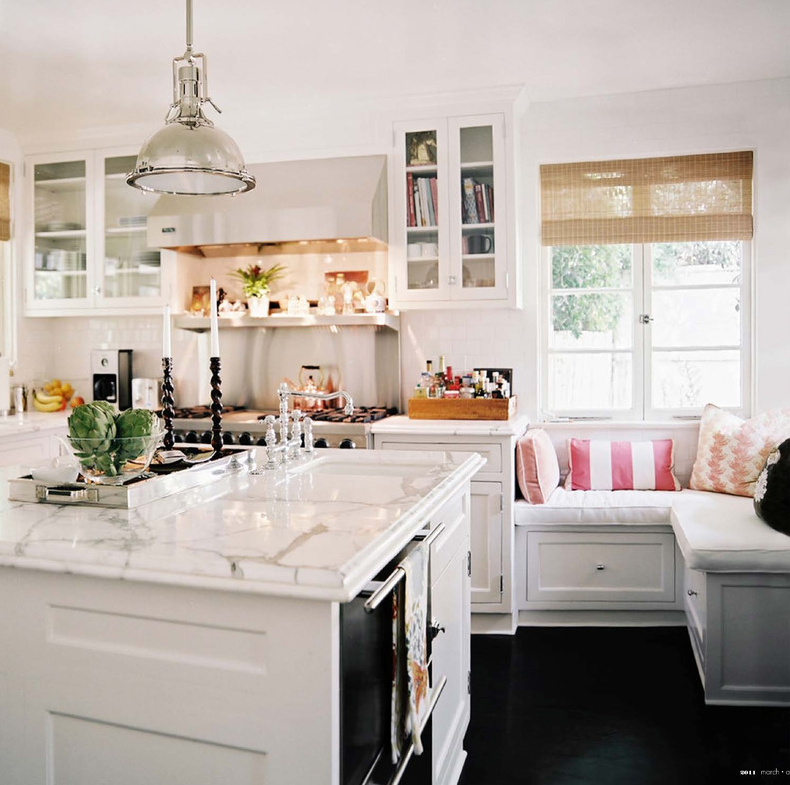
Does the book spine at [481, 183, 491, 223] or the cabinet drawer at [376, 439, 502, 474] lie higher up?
the book spine at [481, 183, 491, 223]

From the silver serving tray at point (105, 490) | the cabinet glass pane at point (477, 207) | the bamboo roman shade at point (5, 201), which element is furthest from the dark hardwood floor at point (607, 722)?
the bamboo roman shade at point (5, 201)

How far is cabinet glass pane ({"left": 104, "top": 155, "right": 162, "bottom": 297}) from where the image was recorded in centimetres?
470

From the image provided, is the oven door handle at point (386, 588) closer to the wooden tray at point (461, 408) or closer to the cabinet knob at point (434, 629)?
the cabinet knob at point (434, 629)

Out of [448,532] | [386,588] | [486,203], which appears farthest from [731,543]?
[486,203]

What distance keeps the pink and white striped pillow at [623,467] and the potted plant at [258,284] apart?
1.93m

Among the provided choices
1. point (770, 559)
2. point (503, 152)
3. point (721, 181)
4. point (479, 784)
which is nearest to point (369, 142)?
point (503, 152)

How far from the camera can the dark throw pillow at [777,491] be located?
3.02 meters

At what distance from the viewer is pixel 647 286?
4.39 meters

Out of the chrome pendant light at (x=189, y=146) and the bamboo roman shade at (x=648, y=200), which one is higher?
the bamboo roman shade at (x=648, y=200)

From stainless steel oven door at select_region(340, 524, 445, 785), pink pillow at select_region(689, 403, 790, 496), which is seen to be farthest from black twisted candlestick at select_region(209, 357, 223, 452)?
pink pillow at select_region(689, 403, 790, 496)

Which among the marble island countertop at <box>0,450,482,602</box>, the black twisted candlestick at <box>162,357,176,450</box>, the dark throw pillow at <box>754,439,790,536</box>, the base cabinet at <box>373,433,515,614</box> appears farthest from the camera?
the base cabinet at <box>373,433,515,614</box>

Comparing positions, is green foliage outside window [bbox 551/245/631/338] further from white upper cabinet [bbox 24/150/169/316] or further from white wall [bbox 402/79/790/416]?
white upper cabinet [bbox 24/150/169/316]

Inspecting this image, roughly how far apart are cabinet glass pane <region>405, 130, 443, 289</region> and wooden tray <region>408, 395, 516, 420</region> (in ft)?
2.08

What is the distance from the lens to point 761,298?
416 centimetres
